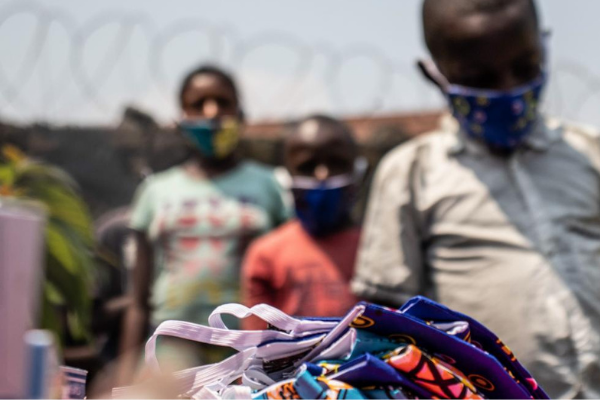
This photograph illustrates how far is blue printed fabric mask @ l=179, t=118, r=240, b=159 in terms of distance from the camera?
395 cm

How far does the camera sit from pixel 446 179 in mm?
2553

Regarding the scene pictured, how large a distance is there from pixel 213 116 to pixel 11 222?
10.1 feet

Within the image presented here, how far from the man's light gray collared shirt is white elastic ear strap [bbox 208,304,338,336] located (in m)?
1.22

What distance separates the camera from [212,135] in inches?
156

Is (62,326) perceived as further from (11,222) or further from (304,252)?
(11,222)

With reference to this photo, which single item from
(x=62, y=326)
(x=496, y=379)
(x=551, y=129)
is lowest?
(x=62, y=326)

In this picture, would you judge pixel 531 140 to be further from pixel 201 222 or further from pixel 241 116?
pixel 241 116

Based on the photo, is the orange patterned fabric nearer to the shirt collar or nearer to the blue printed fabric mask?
the shirt collar

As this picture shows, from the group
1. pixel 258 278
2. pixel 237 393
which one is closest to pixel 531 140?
pixel 258 278

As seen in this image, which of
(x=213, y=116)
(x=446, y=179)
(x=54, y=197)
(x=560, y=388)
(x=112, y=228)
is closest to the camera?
(x=560, y=388)

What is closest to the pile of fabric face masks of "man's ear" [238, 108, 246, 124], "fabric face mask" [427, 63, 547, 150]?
"fabric face mask" [427, 63, 547, 150]

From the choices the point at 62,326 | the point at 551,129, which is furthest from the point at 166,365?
the point at 62,326

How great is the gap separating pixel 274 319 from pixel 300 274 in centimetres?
217

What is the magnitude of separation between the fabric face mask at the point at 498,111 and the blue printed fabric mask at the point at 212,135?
1.55 m
